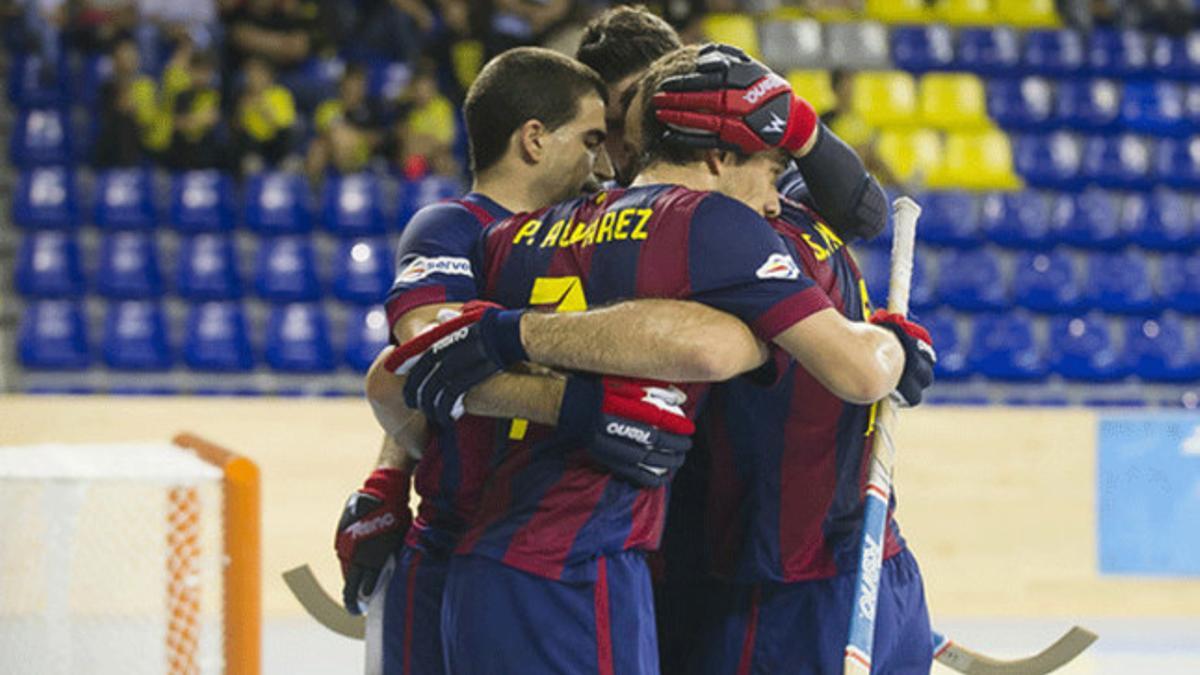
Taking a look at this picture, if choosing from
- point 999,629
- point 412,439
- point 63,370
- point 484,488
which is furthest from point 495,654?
point 63,370

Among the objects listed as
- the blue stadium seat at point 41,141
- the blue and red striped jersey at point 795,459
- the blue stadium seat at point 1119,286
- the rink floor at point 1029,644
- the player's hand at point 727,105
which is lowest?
the rink floor at point 1029,644

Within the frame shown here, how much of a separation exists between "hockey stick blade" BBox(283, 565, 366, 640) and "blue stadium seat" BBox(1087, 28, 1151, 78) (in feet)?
32.5

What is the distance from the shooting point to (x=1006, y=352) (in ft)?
36.3

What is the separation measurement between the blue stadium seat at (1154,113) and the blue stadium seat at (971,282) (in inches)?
74.9

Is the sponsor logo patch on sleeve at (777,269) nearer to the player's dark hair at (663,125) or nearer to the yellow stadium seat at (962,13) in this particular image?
the player's dark hair at (663,125)

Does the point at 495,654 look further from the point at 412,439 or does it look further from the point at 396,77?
the point at 396,77

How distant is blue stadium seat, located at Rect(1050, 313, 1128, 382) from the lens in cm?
1111

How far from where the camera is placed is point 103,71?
1173 cm

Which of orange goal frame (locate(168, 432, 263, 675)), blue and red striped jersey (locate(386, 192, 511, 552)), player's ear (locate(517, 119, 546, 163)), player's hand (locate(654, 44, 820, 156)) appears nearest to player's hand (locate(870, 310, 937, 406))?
player's hand (locate(654, 44, 820, 156))

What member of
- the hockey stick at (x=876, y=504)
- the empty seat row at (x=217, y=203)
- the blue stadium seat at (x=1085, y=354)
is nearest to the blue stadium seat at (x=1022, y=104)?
the blue stadium seat at (x=1085, y=354)

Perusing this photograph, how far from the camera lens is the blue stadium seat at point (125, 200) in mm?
10883

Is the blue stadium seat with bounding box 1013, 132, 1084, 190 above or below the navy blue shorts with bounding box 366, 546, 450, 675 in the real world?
above

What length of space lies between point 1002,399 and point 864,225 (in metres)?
7.54

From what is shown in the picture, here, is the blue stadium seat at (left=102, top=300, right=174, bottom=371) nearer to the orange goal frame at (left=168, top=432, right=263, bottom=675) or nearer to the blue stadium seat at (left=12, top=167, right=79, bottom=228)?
the blue stadium seat at (left=12, top=167, right=79, bottom=228)
